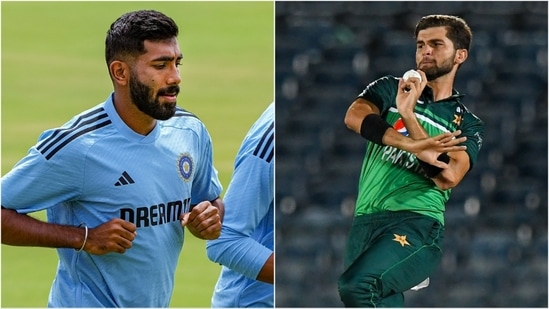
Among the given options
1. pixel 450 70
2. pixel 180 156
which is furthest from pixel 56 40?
pixel 450 70

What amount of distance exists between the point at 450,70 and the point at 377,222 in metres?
0.44

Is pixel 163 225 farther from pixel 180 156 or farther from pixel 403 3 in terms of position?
pixel 403 3

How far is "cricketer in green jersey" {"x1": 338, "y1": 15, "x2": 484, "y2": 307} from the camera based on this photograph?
2.97 meters

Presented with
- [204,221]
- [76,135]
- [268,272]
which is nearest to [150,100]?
[76,135]

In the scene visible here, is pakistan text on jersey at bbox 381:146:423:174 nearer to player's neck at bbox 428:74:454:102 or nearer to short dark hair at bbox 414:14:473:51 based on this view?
player's neck at bbox 428:74:454:102

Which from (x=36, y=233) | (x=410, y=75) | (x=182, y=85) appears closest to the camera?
(x=36, y=233)

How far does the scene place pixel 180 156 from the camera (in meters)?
3.06

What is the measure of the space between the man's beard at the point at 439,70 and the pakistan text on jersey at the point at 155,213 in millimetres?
710

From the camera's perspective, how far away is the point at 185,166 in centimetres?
307

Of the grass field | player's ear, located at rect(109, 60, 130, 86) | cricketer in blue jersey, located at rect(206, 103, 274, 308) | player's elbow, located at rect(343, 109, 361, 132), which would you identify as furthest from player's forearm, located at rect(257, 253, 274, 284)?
the grass field

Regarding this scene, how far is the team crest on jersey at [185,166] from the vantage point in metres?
3.05

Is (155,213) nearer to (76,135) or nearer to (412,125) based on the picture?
(76,135)

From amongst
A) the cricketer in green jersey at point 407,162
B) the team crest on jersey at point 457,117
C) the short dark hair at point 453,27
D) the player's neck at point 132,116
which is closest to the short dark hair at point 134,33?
the player's neck at point 132,116

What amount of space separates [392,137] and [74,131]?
2.62ft
